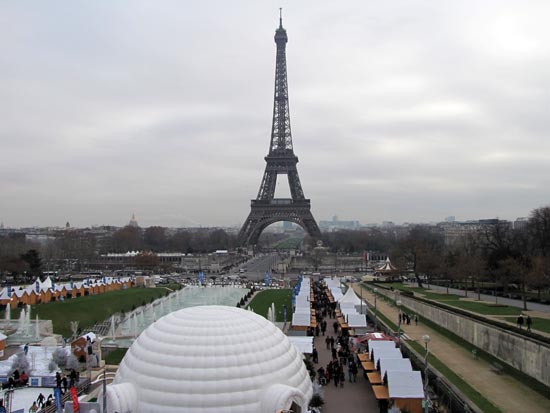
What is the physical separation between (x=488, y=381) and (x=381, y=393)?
13.2 feet

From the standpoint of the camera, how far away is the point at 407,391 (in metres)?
14.4

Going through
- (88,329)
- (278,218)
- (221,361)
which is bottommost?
(88,329)

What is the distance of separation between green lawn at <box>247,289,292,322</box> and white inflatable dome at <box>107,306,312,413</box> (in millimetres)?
18216

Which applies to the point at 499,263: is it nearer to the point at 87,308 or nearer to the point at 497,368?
the point at 497,368

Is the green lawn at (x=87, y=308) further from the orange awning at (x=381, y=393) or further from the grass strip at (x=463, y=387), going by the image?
the grass strip at (x=463, y=387)

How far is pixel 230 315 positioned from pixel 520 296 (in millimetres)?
25481

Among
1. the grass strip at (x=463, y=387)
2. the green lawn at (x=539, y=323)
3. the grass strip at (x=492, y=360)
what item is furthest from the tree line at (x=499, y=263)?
the grass strip at (x=463, y=387)

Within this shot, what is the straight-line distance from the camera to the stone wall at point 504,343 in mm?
16094

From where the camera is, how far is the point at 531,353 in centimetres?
1669

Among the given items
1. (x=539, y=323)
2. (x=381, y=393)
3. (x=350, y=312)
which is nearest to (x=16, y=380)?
(x=381, y=393)

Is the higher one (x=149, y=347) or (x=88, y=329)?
(x=149, y=347)

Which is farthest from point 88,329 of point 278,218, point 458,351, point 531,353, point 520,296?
point 278,218

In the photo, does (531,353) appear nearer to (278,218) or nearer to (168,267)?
(168,267)

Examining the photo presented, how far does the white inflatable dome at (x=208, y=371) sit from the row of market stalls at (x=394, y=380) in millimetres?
2301
